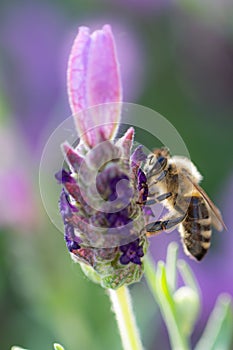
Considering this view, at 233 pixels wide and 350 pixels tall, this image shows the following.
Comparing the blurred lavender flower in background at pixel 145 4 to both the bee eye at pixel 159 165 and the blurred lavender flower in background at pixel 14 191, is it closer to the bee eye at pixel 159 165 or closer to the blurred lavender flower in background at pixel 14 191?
the blurred lavender flower in background at pixel 14 191

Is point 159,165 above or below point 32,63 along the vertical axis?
below

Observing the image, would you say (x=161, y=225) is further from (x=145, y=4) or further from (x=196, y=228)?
(x=145, y=4)

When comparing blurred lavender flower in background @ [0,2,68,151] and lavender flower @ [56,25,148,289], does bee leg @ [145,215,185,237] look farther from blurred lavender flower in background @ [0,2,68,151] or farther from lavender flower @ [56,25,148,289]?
blurred lavender flower in background @ [0,2,68,151]

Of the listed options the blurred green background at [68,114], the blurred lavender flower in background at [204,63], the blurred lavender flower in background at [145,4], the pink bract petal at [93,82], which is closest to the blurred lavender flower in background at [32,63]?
the blurred green background at [68,114]

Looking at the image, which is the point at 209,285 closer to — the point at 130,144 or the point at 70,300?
the point at 70,300

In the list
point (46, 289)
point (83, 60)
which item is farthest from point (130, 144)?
point (46, 289)

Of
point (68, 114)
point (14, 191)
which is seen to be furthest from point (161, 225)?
point (68, 114)

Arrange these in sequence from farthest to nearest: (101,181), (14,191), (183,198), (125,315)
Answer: (14,191)
(183,198)
(125,315)
(101,181)
